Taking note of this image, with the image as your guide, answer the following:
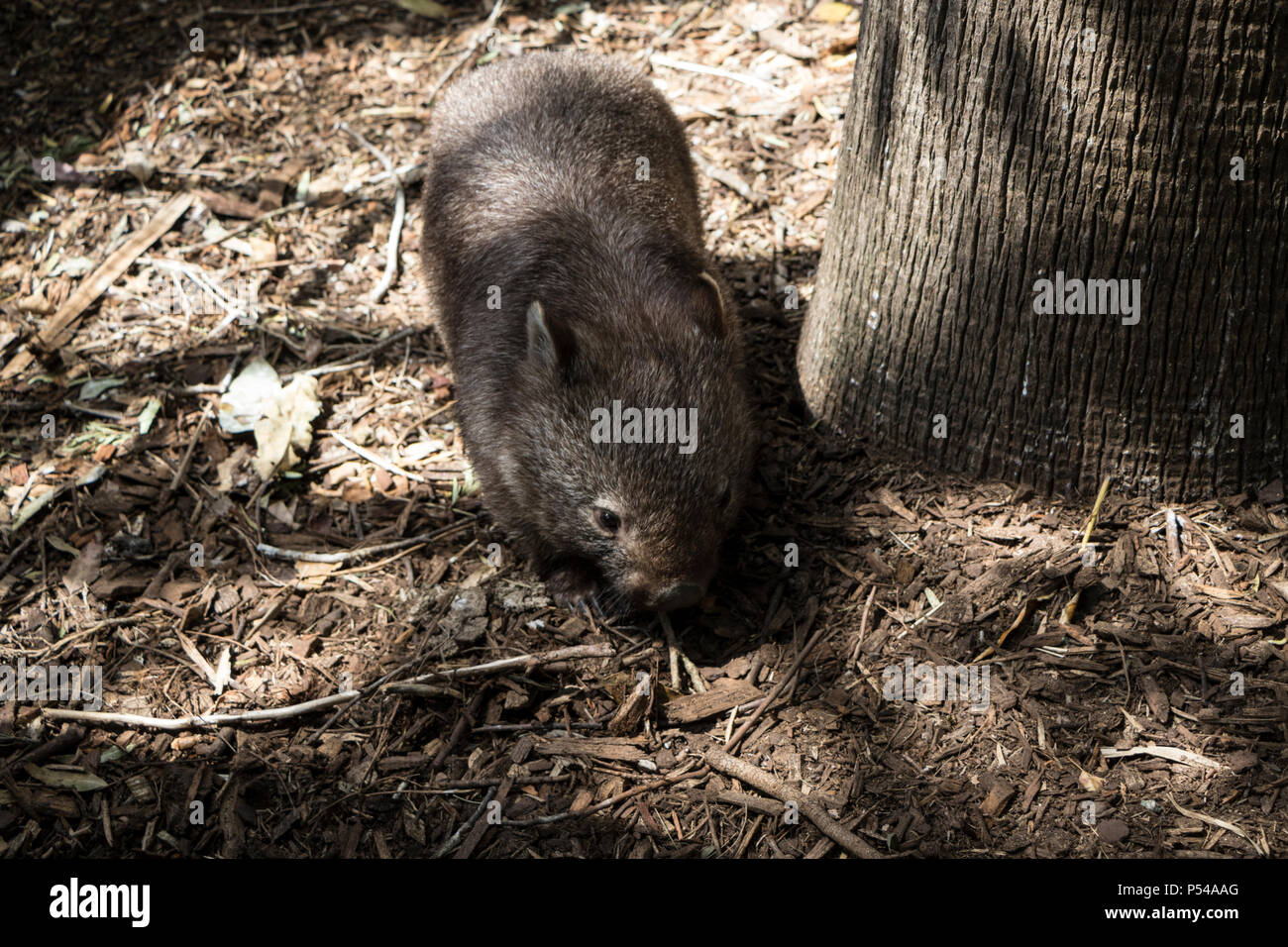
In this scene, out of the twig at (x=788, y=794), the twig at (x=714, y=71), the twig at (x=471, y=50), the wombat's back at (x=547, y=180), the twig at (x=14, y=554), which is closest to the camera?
the twig at (x=788, y=794)

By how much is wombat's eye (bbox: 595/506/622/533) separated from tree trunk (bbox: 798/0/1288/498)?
127 cm

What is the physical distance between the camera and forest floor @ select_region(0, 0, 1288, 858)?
361 centimetres

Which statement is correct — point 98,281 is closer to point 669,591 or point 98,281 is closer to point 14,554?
point 14,554

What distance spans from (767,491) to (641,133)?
2.04 meters

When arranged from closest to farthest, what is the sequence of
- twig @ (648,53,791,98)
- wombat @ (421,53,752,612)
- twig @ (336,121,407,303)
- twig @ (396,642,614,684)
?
twig @ (396,642,614,684)
wombat @ (421,53,752,612)
twig @ (336,121,407,303)
twig @ (648,53,791,98)

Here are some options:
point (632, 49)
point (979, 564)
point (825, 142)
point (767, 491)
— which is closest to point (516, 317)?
point (767, 491)

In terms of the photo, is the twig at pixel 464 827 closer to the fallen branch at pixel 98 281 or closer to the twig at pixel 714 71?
the fallen branch at pixel 98 281

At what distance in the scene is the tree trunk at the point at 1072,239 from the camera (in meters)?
3.51

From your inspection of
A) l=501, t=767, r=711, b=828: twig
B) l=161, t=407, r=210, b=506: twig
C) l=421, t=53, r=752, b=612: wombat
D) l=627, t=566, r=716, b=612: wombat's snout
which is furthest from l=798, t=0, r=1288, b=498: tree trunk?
l=161, t=407, r=210, b=506: twig

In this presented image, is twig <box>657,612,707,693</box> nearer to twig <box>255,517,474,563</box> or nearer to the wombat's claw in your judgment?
the wombat's claw

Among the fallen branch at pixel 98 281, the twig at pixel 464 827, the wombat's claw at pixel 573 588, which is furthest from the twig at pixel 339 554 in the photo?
the fallen branch at pixel 98 281

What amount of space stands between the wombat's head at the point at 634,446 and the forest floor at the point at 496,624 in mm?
296

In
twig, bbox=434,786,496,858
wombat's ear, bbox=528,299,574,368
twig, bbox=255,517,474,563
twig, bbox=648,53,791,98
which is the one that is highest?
twig, bbox=648,53,791,98

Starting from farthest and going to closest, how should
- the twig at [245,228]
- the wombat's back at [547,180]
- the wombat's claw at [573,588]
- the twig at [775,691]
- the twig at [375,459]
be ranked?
the twig at [245,228], the twig at [375,459], the wombat's back at [547,180], the wombat's claw at [573,588], the twig at [775,691]
